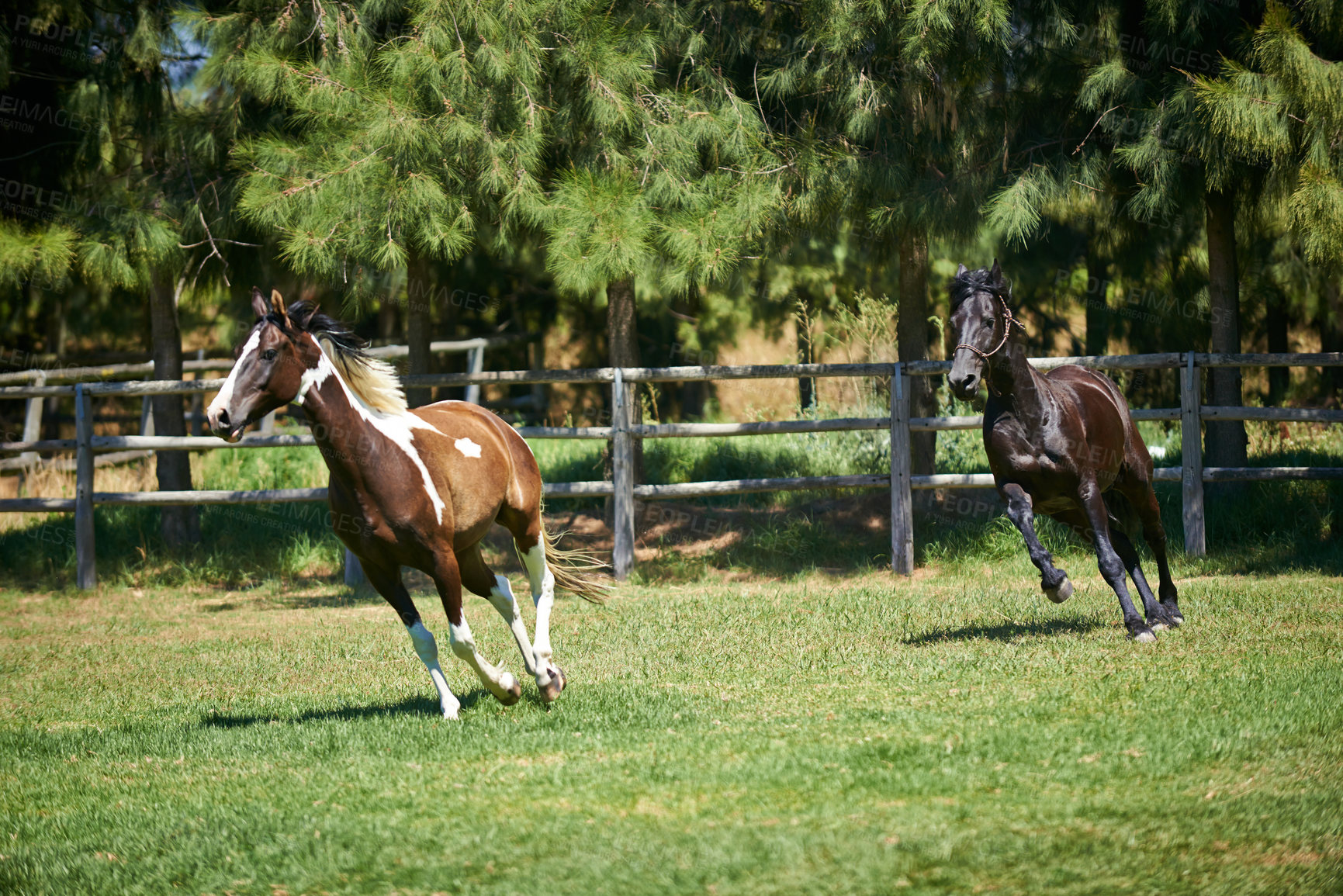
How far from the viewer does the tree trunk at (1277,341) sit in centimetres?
1354

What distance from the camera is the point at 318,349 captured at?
17.8 feet

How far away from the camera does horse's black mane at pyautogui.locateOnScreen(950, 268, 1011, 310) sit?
6414 millimetres

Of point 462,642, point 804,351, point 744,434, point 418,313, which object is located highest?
point 418,313

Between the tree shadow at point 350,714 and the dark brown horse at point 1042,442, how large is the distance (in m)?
3.07

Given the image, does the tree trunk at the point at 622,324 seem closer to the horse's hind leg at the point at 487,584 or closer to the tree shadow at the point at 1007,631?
the tree shadow at the point at 1007,631

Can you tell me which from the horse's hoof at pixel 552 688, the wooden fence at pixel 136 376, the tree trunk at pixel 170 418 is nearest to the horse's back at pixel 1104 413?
the horse's hoof at pixel 552 688

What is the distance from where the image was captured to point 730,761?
4.43 m

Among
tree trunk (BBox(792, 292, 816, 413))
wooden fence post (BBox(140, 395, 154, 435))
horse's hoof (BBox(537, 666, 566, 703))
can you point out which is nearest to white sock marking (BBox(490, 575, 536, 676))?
horse's hoof (BBox(537, 666, 566, 703))

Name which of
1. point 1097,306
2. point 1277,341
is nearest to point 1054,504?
point 1097,306

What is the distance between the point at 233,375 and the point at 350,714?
5.81ft

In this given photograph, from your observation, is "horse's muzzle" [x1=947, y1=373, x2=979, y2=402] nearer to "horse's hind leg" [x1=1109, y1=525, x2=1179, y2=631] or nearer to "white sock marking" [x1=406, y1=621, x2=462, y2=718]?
"horse's hind leg" [x1=1109, y1=525, x2=1179, y2=631]

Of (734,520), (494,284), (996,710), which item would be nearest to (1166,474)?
(734,520)

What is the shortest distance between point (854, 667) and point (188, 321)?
1367 centimetres

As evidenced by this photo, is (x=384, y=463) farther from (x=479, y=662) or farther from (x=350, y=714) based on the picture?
(x=350, y=714)
